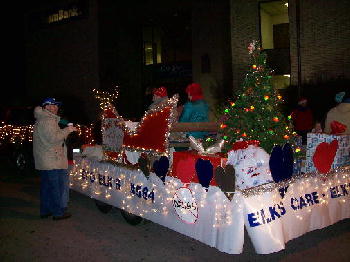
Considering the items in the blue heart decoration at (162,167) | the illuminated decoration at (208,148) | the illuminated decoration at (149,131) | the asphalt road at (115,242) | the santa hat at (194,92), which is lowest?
the asphalt road at (115,242)

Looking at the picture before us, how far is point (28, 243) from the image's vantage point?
5609 millimetres

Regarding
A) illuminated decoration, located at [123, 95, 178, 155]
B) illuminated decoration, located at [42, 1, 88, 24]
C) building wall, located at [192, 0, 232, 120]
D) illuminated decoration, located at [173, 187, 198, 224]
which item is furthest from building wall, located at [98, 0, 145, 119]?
illuminated decoration, located at [173, 187, 198, 224]

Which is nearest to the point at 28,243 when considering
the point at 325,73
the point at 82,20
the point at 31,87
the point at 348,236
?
the point at 348,236

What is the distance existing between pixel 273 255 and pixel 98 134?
7.10m

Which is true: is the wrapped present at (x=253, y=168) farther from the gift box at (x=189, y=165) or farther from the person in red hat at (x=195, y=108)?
the person in red hat at (x=195, y=108)

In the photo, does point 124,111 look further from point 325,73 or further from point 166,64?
point 325,73

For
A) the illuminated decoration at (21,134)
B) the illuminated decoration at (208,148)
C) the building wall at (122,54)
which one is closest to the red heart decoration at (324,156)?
the illuminated decoration at (208,148)

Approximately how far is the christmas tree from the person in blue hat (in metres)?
2.62

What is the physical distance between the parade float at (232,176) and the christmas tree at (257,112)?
0.02 m

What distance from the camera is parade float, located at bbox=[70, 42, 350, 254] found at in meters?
4.31

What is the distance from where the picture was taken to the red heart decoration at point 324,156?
5.07 m

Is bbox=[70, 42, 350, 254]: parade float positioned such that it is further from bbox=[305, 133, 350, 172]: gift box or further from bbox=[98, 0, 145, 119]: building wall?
bbox=[98, 0, 145, 119]: building wall

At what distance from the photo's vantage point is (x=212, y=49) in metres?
21.5

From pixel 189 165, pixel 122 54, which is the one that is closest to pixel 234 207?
pixel 189 165
